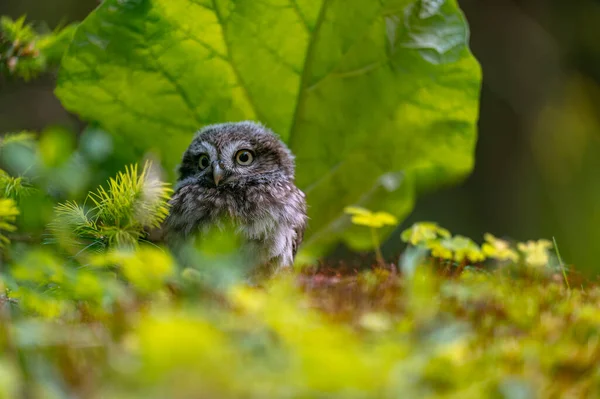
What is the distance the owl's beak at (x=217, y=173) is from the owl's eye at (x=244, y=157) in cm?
13

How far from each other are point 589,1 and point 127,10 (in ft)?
15.6

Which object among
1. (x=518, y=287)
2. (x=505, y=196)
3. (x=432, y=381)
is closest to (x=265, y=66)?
(x=518, y=287)

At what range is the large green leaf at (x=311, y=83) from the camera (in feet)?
7.68

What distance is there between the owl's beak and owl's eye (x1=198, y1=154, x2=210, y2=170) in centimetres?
8

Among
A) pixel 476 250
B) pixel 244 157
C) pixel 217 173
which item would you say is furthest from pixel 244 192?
pixel 476 250

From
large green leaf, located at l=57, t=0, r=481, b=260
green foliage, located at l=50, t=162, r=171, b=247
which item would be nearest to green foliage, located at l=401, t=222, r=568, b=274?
green foliage, located at l=50, t=162, r=171, b=247

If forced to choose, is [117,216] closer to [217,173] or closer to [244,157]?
[217,173]

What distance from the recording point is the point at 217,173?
247 cm

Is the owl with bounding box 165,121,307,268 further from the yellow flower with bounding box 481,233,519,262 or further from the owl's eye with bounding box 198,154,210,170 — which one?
the yellow flower with bounding box 481,233,519,262

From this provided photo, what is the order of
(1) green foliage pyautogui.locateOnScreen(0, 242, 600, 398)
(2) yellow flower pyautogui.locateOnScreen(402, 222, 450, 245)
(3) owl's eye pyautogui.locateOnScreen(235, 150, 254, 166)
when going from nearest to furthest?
(1) green foliage pyautogui.locateOnScreen(0, 242, 600, 398) → (2) yellow flower pyautogui.locateOnScreen(402, 222, 450, 245) → (3) owl's eye pyautogui.locateOnScreen(235, 150, 254, 166)

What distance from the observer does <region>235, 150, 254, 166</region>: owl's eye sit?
2.59 metres

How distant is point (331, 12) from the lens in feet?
7.95

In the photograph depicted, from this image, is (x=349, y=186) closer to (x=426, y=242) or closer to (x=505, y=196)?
(x=426, y=242)

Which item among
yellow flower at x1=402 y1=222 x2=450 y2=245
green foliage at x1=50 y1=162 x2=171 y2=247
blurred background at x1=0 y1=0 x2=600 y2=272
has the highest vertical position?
green foliage at x1=50 y1=162 x2=171 y2=247
